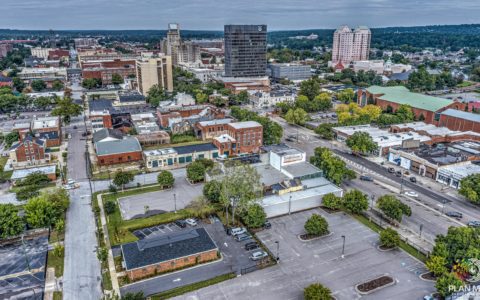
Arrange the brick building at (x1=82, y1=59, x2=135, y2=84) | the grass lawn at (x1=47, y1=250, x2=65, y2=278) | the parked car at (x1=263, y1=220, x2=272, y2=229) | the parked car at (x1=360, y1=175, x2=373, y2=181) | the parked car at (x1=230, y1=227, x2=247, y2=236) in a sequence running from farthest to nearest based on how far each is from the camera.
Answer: the brick building at (x1=82, y1=59, x2=135, y2=84)
the parked car at (x1=360, y1=175, x2=373, y2=181)
the parked car at (x1=263, y1=220, x2=272, y2=229)
the parked car at (x1=230, y1=227, x2=247, y2=236)
the grass lawn at (x1=47, y1=250, x2=65, y2=278)

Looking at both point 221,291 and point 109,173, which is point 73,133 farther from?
point 221,291

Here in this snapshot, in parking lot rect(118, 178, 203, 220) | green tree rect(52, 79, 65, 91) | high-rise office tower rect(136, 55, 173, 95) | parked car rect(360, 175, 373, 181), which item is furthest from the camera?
green tree rect(52, 79, 65, 91)

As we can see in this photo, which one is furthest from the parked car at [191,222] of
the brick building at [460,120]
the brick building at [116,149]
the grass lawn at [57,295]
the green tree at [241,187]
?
the brick building at [460,120]

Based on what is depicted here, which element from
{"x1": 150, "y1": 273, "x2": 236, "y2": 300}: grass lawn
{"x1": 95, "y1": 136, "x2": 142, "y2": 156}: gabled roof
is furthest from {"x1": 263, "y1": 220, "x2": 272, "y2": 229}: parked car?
{"x1": 95, "y1": 136, "x2": 142, "y2": 156}: gabled roof

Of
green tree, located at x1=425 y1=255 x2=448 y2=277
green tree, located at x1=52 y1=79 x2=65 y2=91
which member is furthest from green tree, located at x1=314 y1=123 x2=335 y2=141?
green tree, located at x1=52 y1=79 x2=65 y2=91

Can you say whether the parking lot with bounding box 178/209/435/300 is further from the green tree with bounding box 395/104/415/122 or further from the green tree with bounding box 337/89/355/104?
the green tree with bounding box 337/89/355/104

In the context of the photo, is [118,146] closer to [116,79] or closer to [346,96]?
[346,96]

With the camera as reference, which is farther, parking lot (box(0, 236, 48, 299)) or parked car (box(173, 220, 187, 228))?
parked car (box(173, 220, 187, 228))


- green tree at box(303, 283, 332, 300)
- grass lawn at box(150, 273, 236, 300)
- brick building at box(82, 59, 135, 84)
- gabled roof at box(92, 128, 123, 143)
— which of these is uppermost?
brick building at box(82, 59, 135, 84)

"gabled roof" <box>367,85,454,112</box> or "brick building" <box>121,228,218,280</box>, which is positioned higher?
"gabled roof" <box>367,85,454,112</box>
